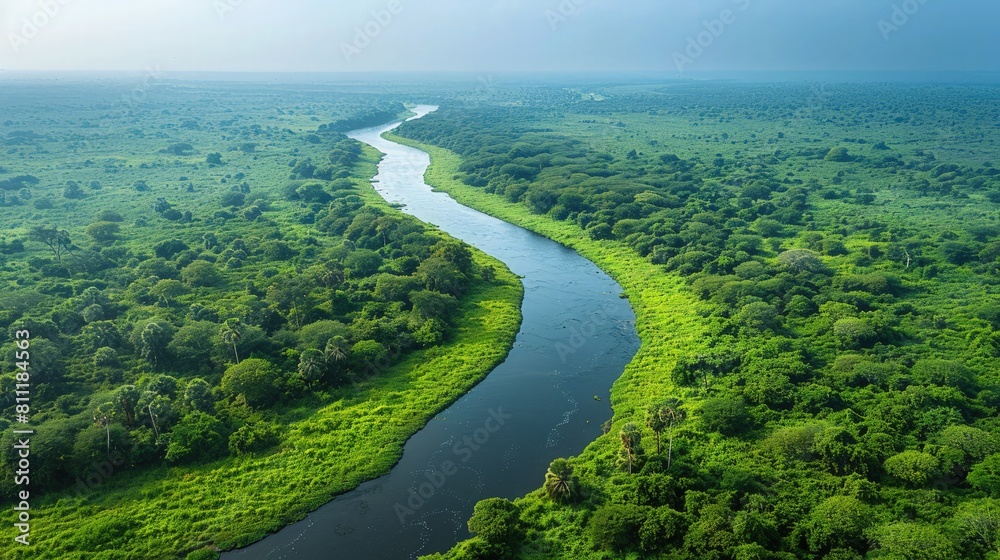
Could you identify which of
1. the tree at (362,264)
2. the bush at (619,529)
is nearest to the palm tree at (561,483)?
the bush at (619,529)

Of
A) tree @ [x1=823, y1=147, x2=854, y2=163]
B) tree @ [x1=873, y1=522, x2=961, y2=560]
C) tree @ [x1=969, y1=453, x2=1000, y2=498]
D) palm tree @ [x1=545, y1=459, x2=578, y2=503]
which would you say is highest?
tree @ [x1=823, y1=147, x2=854, y2=163]

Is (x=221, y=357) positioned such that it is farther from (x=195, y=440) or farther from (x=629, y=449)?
(x=629, y=449)

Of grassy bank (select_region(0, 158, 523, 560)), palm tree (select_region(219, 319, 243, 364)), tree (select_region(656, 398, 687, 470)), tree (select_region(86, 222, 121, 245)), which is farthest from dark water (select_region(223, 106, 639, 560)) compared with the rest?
tree (select_region(86, 222, 121, 245))

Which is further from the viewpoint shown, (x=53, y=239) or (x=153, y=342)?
(x=53, y=239)

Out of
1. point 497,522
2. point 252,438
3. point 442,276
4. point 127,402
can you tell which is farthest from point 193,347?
point 497,522

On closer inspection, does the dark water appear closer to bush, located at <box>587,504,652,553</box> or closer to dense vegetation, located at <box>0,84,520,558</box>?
dense vegetation, located at <box>0,84,520,558</box>

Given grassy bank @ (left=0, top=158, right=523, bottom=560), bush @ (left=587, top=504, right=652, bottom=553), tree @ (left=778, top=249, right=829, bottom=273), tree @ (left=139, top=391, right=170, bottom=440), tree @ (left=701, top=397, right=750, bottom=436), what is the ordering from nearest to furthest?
bush @ (left=587, top=504, right=652, bottom=553)
grassy bank @ (left=0, top=158, right=523, bottom=560)
tree @ (left=139, top=391, right=170, bottom=440)
tree @ (left=701, top=397, right=750, bottom=436)
tree @ (left=778, top=249, right=829, bottom=273)
